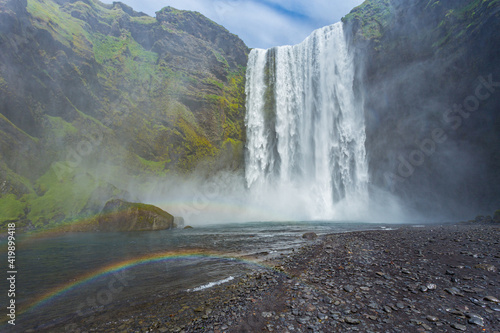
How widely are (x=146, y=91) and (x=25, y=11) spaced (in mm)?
30737

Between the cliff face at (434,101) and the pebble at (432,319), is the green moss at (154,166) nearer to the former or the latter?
the cliff face at (434,101)

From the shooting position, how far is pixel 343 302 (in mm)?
5387

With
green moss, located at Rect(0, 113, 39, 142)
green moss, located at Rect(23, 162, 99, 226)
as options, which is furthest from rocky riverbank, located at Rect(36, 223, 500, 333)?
green moss, located at Rect(0, 113, 39, 142)

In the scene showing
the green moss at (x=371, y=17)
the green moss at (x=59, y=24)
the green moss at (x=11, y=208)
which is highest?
the green moss at (x=59, y=24)

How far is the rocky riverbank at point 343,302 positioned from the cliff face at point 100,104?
39.1 metres

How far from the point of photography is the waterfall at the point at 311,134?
1613 inches

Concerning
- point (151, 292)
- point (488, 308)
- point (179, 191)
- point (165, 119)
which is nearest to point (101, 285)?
point (151, 292)

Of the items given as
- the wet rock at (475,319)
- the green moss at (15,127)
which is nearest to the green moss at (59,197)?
the green moss at (15,127)

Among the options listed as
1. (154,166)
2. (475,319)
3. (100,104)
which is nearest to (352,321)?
(475,319)

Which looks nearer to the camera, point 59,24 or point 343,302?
point 343,302

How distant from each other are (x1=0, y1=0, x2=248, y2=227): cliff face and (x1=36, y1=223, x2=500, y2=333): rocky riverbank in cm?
3907

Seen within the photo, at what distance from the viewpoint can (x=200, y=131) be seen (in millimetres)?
57438

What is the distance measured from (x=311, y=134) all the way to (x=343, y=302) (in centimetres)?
4359

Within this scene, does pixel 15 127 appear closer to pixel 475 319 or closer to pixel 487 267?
pixel 475 319
